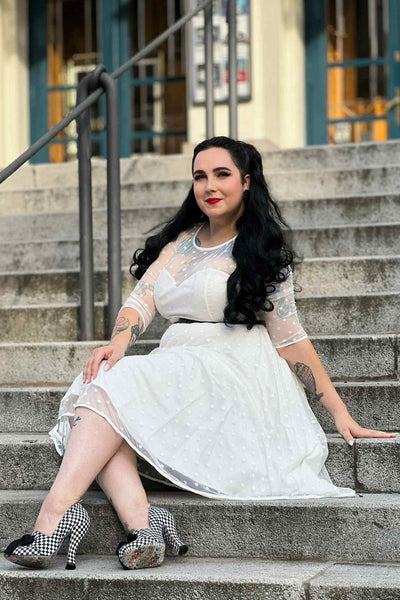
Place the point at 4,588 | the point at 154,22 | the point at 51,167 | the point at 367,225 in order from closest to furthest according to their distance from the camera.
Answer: the point at 4,588 < the point at 367,225 < the point at 51,167 < the point at 154,22

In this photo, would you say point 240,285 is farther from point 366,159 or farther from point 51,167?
point 51,167

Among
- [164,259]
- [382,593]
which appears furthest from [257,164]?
[382,593]

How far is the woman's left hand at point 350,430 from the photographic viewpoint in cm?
313

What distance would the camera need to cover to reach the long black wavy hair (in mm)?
3172

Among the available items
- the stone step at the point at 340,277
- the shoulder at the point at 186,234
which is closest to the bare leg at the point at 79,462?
the shoulder at the point at 186,234

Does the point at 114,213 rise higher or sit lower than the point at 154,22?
lower

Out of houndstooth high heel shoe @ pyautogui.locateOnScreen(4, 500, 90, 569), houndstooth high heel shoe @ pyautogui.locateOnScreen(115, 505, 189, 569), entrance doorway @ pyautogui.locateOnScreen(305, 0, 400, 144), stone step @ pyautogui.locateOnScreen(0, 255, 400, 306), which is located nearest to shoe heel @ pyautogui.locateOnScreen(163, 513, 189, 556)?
houndstooth high heel shoe @ pyautogui.locateOnScreen(115, 505, 189, 569)

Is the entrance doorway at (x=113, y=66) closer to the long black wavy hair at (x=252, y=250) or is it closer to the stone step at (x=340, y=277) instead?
the stone step at (x=340, y=277)

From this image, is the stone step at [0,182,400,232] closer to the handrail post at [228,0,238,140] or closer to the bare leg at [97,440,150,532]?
the handrail post at [228,0,238,140]

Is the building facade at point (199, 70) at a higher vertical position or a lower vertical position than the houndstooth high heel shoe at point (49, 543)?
higher

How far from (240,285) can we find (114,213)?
3.89ft

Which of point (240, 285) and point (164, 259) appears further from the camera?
point (164, 259)

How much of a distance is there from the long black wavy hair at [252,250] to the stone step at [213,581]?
2.58 feet

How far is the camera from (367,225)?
15.2 ft
